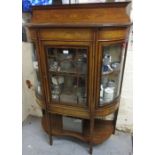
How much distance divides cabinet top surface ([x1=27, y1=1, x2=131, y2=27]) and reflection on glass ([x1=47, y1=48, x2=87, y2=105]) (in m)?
0.20

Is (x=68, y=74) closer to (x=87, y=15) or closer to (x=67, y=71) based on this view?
(x=67, y=71)

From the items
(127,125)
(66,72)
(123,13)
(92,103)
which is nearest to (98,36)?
(123,13)

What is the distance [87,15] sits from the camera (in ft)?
4.00

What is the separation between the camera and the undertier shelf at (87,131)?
1.62 meters

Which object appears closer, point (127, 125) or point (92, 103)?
Answer: point (92, 103)

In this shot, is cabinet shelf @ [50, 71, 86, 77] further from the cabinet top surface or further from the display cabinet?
the cabinet top surface

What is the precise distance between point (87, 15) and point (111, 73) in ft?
1.68

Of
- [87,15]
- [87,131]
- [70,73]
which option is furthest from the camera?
[87,131]

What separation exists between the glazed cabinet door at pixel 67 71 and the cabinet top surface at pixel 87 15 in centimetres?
14

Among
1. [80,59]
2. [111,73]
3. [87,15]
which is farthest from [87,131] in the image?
[87,15]
